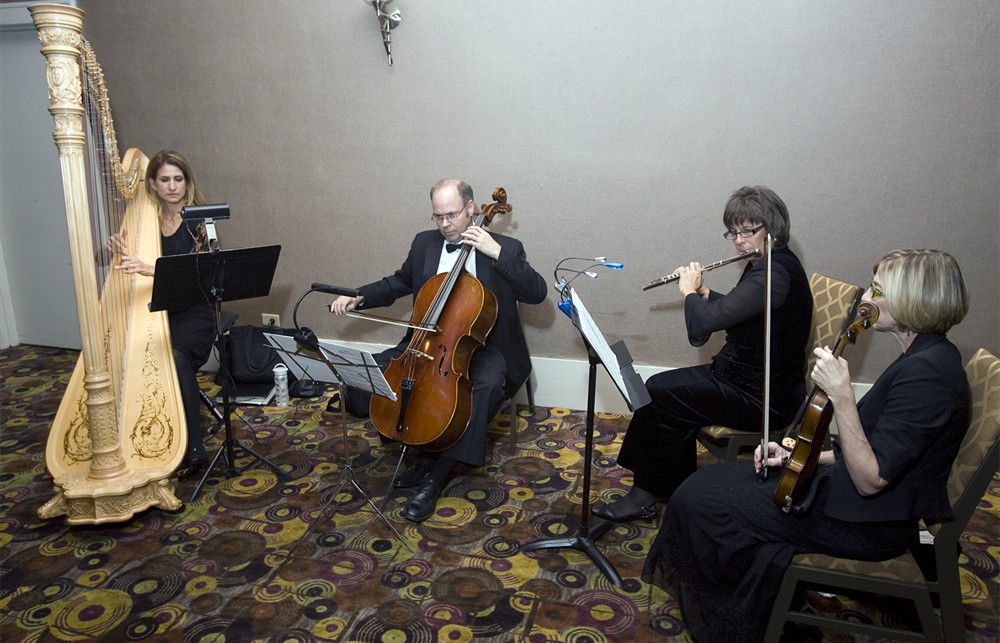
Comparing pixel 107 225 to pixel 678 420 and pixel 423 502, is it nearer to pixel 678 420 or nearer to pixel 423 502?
pixel 423 502

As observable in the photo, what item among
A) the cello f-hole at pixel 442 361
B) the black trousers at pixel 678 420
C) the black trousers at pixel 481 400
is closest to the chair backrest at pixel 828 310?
the black trousers at pixel 678 420

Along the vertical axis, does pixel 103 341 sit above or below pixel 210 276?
below

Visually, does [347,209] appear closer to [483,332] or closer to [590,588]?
[483,332]

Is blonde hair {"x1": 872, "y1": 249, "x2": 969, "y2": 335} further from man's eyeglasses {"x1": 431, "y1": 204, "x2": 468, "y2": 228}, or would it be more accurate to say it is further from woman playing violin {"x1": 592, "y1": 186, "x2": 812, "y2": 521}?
man's eyeglasses {"x1": 431, "y1": 204, "x2": 468, "y2": 228}

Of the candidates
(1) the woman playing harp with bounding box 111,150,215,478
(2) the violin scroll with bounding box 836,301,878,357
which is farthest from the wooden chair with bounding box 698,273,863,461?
(1) the woman playing harp with bounding box 111,150,215,478

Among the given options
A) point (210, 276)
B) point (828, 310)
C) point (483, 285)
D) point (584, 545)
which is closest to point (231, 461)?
point (210, 276)

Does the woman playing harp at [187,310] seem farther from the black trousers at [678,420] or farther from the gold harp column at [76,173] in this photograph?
the black trousers at [678,420]

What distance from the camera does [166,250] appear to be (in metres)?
3.25

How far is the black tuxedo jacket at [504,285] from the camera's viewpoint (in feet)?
9.89

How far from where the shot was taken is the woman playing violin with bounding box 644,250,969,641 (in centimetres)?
167

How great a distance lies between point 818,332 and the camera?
2699 mm

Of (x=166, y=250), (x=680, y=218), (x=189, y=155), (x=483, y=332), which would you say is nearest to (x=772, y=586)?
(x=483, y=332)

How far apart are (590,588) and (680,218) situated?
1.89 metres

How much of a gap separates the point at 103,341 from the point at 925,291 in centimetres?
264
